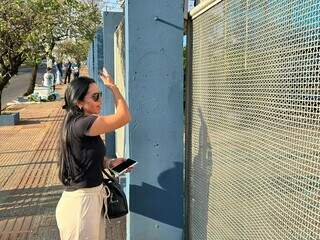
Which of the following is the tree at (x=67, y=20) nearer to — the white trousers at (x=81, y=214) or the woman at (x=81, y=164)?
the woman at (x=81, y=164)

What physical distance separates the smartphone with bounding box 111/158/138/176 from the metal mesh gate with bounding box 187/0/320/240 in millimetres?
481

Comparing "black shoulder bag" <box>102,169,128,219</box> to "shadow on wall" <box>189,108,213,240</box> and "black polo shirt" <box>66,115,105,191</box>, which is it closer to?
"black polo shirt" <box>66,115,105,191</box>

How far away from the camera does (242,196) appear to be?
268 cm

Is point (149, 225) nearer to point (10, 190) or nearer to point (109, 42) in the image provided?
point (10, 190)

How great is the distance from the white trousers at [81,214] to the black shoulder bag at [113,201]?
0.31 feet

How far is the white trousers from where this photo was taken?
11.2 feet

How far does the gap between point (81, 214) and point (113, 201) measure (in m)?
0.28

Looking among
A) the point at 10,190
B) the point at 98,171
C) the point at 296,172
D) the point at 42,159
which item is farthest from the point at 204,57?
the point at 42,159

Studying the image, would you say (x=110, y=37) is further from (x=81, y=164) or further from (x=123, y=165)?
(x=81, y=164)

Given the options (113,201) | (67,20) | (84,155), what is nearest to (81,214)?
(113,201)

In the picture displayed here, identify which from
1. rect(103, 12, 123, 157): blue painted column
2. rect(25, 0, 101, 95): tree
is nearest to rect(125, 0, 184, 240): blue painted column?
rect(103, 12, 123, 157): blue painted column

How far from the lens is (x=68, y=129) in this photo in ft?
11.0

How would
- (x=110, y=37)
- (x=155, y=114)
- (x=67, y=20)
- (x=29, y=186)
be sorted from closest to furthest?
(x=155, y=114), (x=29, y=186), (x=110, y=37), (x=67, y=20)

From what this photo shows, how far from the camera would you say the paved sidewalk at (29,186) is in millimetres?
5805
